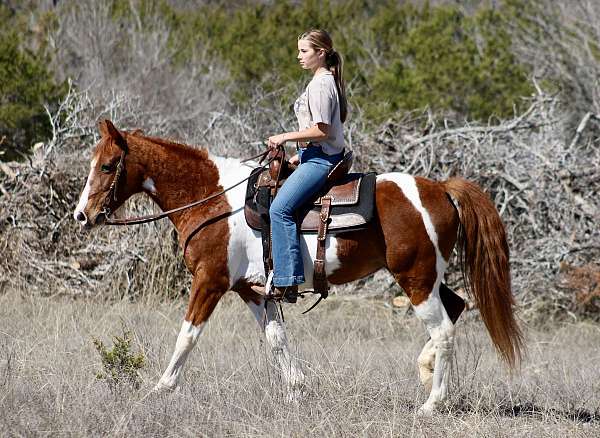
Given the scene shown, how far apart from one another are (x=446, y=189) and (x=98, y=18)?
845 inches

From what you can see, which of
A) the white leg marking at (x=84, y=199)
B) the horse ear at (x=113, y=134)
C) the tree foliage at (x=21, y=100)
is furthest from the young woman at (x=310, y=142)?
the tree foliage at (x=21, y=100)

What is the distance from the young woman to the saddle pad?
10 centimetres

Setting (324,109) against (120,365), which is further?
(120,365)

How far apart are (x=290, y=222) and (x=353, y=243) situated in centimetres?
43

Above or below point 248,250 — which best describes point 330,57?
above

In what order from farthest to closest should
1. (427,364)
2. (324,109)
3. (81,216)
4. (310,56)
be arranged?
(81,216) < (427,364) < (310,56) < (324,109)

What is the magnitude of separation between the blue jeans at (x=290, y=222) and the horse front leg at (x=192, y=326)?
0.44 m

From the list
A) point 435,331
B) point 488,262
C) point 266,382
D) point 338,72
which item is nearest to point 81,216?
point 266,382

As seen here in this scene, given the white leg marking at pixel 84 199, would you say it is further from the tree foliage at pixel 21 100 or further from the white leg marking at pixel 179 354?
A: the tree foliage at pixel 21 100

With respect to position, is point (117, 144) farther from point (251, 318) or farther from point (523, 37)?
point (523, 37)

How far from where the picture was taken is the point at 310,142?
18.6 feet

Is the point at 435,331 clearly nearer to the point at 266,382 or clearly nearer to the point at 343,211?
the point at 343,211

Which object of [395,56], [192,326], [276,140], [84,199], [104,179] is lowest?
[395,56]

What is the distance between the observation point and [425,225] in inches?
221
